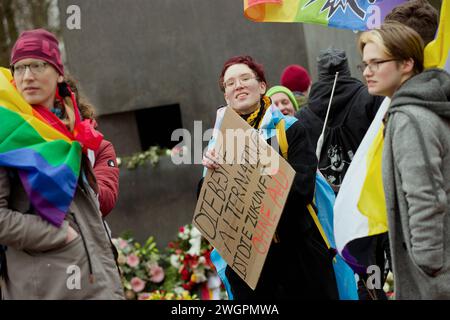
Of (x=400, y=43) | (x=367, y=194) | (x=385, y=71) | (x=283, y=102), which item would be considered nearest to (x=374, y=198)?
(x=367, y=194)

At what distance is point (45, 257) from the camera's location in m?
3.95

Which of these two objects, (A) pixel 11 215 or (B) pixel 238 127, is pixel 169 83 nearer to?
(B) pixel 238 127

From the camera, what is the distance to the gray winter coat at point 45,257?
389cm

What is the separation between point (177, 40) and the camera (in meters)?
9.35

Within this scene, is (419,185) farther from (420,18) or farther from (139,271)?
(139,271)

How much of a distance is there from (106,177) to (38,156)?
893 mm

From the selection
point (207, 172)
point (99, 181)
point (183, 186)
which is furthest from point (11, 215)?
point (183, 186)

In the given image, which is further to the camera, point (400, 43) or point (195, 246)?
point (195, 246)

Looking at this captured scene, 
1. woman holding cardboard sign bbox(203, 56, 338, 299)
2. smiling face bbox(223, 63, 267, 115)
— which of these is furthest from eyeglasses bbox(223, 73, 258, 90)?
woman holding cardboard sign bbox(203, 56, 338, 299)

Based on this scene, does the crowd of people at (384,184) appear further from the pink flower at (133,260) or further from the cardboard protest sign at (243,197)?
the pink flower at (133,260)

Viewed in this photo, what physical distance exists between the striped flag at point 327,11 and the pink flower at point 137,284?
3367 millimetres

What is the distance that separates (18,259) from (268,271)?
65.0 inches

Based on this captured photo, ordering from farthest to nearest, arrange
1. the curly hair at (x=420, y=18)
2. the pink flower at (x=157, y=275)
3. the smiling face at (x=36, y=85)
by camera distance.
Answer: the pink flower at (x=157, y=275) < the curly hair at (x=420, y=18) < the smiling face at (x=36, y=85)

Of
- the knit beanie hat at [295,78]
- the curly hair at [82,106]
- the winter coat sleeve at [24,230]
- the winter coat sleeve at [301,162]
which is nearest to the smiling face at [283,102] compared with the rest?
the knit beanie hat at [295,78]
